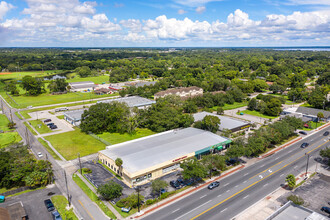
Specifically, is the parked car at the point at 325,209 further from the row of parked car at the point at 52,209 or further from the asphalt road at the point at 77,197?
the row of parked car at the point at 52,209

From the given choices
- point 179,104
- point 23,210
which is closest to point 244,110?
point 179,104

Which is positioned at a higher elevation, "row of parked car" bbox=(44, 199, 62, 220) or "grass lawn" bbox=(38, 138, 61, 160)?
"grass lawn" bbox=(38, 138, 61, 160)

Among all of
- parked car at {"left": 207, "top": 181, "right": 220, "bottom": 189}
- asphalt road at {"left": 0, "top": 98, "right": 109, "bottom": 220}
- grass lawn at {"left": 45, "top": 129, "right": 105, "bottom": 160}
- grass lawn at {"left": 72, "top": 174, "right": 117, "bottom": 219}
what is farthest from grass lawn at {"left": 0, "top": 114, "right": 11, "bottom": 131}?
parked car at {"left": 207, "top": 181, "right": 220, "bottom": 189}

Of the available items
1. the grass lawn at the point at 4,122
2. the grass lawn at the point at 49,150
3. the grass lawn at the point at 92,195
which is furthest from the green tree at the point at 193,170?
the grass lawn at the point at 4,122

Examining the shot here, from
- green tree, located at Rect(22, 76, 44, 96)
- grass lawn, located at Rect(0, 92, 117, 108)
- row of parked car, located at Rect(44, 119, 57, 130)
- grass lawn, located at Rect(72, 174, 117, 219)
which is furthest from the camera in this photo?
green tree, located at Rect(22, 76, 44, 96)

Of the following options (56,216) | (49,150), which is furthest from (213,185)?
(49,150)

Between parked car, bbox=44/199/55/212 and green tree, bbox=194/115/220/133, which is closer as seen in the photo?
parked car, bbox=44/199/55/212

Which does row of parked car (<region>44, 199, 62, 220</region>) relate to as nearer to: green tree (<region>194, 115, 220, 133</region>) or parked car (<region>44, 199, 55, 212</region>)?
parked car (<region>44, 199, 55, 212</region>)
